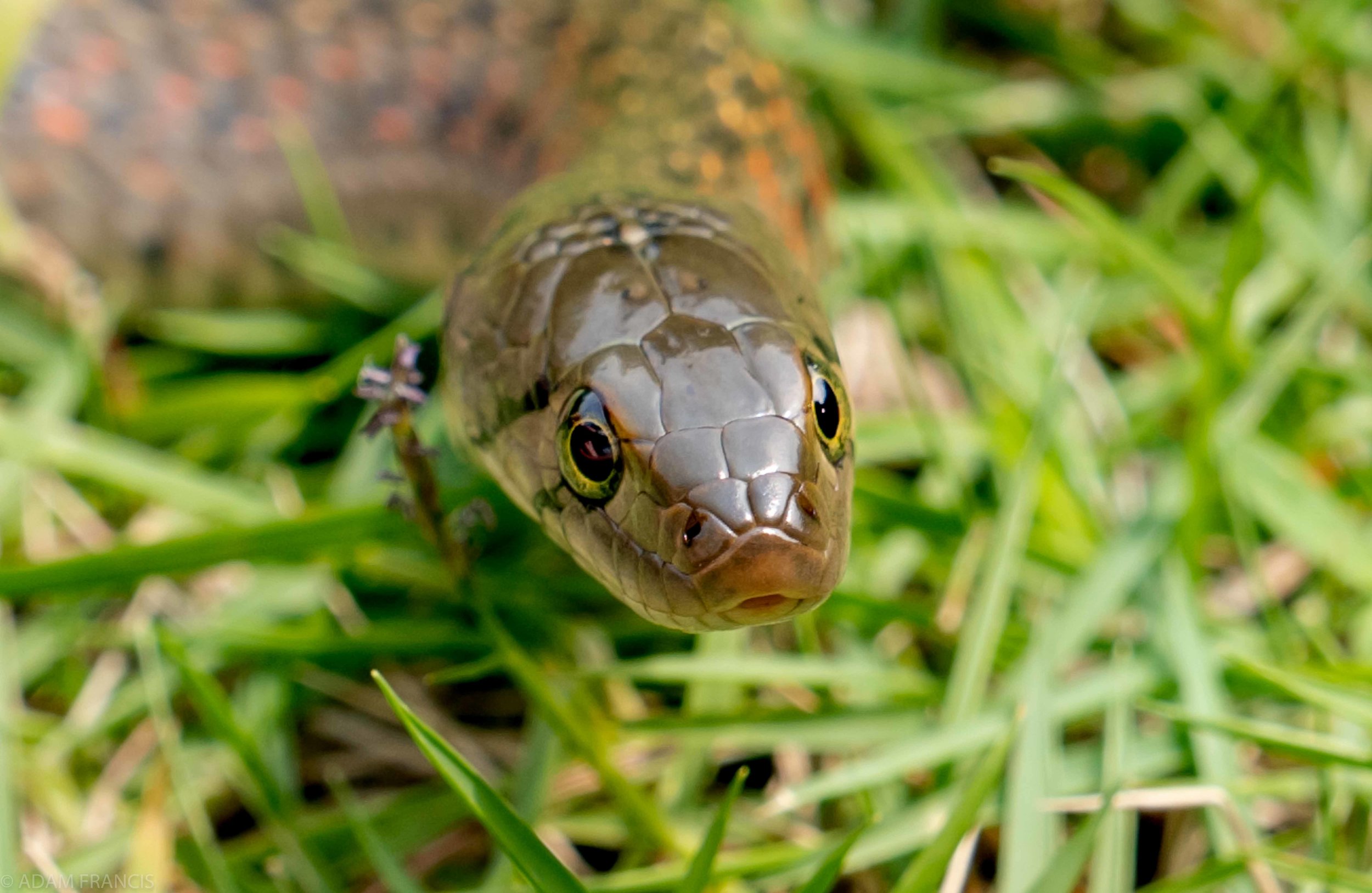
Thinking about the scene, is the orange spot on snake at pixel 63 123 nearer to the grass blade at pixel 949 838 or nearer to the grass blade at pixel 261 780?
the grass blade at pixel 261 780

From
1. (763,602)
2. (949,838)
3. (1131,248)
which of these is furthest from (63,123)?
(949,838)

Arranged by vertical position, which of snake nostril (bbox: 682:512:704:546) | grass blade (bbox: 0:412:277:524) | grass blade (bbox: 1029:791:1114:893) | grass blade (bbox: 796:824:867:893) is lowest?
grass blade (bbox: 1029:791:1114:893)

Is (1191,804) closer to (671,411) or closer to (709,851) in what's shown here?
(709,851)

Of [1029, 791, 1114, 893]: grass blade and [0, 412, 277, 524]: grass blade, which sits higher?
[0, 412, 277, 524]: grass blade

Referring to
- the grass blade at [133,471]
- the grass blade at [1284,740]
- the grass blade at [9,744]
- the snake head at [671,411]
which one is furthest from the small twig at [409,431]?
the grass blade at [1284,740]

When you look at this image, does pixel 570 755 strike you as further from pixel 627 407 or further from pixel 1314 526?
pixel 1314 526

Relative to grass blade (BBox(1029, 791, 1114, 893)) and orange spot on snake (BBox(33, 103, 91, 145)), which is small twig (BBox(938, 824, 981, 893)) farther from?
orange spot on snake (BBox(33, 103, 91, 145))

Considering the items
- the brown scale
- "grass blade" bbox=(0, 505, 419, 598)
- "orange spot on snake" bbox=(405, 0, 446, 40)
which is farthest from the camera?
"orange spot on snake" bbox=(405, 0, 446, 40)

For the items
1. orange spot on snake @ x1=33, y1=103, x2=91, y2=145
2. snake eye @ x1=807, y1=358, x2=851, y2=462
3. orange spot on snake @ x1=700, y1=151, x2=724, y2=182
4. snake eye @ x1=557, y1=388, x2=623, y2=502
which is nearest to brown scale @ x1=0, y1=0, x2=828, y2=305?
orange spot on snake @ x1=33, y1=103, x2=91, y2=145
